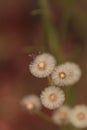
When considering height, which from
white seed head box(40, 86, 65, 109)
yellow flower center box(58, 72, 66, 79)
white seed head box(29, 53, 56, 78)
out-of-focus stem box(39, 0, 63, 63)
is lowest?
white seed head box(40, 86, 65, 109)

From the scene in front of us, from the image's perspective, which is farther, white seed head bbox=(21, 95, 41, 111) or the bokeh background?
the bokeh background

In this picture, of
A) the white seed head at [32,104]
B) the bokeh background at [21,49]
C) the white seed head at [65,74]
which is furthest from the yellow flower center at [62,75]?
the bokeh background at [21,49]

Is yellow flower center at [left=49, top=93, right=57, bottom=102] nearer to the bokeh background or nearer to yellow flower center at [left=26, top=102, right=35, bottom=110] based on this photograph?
yellow flower center at [left=26, top=102, right=35, bottom=110]

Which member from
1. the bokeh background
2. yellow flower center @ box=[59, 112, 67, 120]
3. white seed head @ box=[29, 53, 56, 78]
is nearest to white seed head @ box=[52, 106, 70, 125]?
yellow flower center @ box=[59, 112, 67, 120]

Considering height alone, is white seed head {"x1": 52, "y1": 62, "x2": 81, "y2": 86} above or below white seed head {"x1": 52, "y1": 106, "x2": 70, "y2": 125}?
above

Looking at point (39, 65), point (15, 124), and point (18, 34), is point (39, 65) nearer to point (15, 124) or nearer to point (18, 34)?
point (15, 124)

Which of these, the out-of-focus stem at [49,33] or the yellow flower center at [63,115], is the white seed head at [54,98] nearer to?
the yellow flower center at [63,115]
